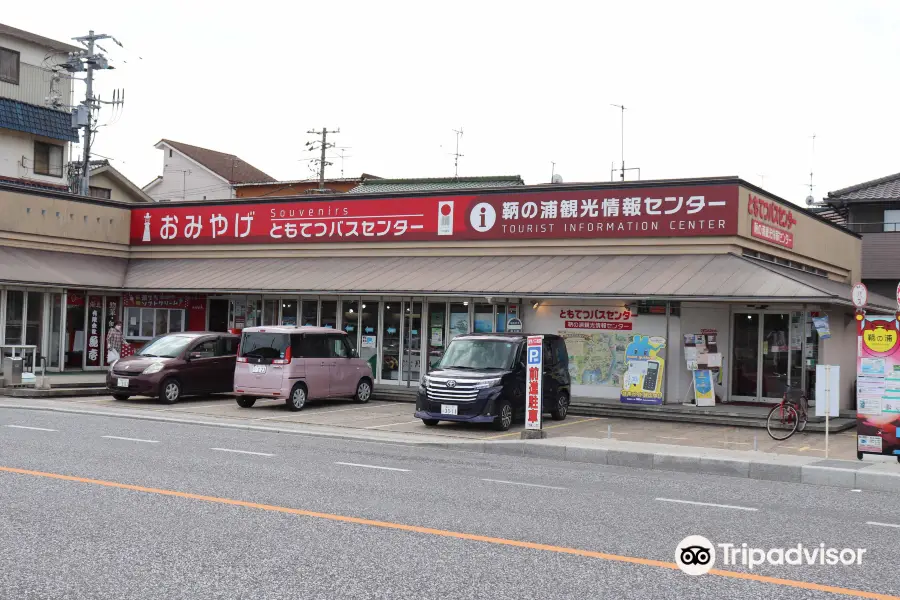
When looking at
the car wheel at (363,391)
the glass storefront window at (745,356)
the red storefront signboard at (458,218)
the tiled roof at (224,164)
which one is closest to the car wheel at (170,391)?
the car wheel at (363,391)

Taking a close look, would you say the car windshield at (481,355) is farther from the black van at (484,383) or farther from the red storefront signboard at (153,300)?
the red storefront signboard at (153,300)

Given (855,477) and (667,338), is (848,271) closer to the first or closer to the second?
(667,338)

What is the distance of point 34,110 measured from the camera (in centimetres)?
4125

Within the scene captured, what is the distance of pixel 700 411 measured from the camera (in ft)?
66.0

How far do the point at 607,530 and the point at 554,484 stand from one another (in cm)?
301

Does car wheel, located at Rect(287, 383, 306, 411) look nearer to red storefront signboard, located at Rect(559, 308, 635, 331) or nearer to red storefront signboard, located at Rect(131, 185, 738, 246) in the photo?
red storefront signboard, located at Rect(559, 308, 635, 331)

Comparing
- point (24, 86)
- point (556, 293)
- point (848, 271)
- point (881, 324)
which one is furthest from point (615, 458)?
point (24, 86)

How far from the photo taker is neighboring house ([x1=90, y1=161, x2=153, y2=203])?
155ft

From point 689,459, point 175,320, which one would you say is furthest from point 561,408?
point 175,320

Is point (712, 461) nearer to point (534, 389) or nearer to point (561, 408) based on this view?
point (534, 389)

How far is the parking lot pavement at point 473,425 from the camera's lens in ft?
53.9

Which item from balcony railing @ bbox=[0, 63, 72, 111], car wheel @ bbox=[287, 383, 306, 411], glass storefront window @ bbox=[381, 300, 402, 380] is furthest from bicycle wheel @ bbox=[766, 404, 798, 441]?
balcony railing @ bbox=[0, 63, 72, 111]

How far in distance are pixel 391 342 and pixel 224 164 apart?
42.9 metres

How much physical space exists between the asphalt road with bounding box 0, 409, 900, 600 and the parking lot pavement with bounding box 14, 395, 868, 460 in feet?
12.5
